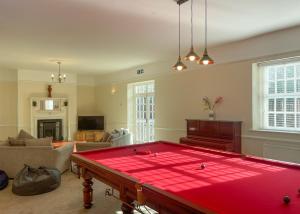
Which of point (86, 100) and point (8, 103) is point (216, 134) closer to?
point (86, 100)

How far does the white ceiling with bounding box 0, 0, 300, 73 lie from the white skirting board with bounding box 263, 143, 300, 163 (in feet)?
6.96

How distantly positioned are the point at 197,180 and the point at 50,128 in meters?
8.06

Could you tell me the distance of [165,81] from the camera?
7.10 meters

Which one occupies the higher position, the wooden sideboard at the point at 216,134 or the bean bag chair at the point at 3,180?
the wooden sideboard at the point at 216,134

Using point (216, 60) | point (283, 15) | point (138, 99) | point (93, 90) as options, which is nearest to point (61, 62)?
point (138, 99)

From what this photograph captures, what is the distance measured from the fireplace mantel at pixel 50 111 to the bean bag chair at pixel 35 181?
4808 mm

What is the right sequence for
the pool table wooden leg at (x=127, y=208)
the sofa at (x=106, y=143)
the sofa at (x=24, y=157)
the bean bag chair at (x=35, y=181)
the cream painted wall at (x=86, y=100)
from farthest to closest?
1. the cream painted wall at (x=86, y=100)
2. the sofa at (x=106, y=143)
3. the sofa at (x=24, y=157)
4. the bean bag chair at (x=35, y=181)
5. the pool table wooden leg at (x=127, y=208)

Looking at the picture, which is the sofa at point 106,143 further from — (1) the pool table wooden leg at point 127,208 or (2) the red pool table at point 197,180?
(1) the pool table wooden leg at point 127,208

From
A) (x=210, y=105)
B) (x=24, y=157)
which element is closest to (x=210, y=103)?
(x=210, y=105)

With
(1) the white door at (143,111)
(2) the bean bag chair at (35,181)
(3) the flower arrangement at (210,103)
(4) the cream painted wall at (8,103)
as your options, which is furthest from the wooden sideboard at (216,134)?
(4) the cream painted wall at (8,103)

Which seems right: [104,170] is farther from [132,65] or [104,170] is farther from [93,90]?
[93,90]

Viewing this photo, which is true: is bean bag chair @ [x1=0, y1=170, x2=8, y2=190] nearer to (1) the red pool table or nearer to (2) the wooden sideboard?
(1) the red pool table

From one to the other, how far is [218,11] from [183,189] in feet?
8.73

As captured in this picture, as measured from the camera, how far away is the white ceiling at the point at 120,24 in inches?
129
